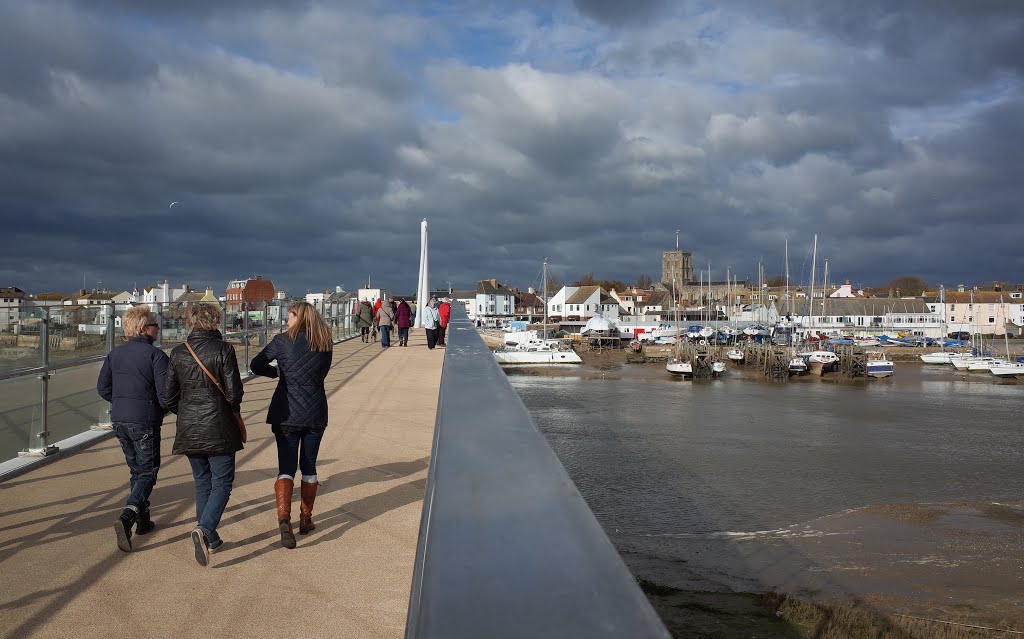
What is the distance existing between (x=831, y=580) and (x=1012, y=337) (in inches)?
4399

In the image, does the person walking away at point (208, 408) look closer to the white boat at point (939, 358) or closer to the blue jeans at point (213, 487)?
the blue jeans at point (213, 487)

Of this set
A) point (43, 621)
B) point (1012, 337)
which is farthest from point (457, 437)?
point (1012, 337)

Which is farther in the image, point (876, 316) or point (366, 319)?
point (876, 316)

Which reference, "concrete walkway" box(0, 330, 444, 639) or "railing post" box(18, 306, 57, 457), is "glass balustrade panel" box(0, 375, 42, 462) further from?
"concrete walkway" box(0, 330, 444, 639)

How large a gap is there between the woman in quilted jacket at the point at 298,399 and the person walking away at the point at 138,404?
2.29 feet

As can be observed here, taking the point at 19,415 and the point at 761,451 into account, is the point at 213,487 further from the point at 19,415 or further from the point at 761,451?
the point at 761,451

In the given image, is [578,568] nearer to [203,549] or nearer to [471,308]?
[203,549]

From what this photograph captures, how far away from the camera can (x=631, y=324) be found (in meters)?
118

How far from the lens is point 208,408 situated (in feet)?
16.2

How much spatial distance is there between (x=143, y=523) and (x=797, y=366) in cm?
7235

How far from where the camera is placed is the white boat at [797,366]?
71750 mm

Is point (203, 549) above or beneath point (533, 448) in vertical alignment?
beneath

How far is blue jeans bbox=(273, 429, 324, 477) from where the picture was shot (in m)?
5.40

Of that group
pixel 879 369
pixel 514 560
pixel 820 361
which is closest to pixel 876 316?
pixel 820 361
